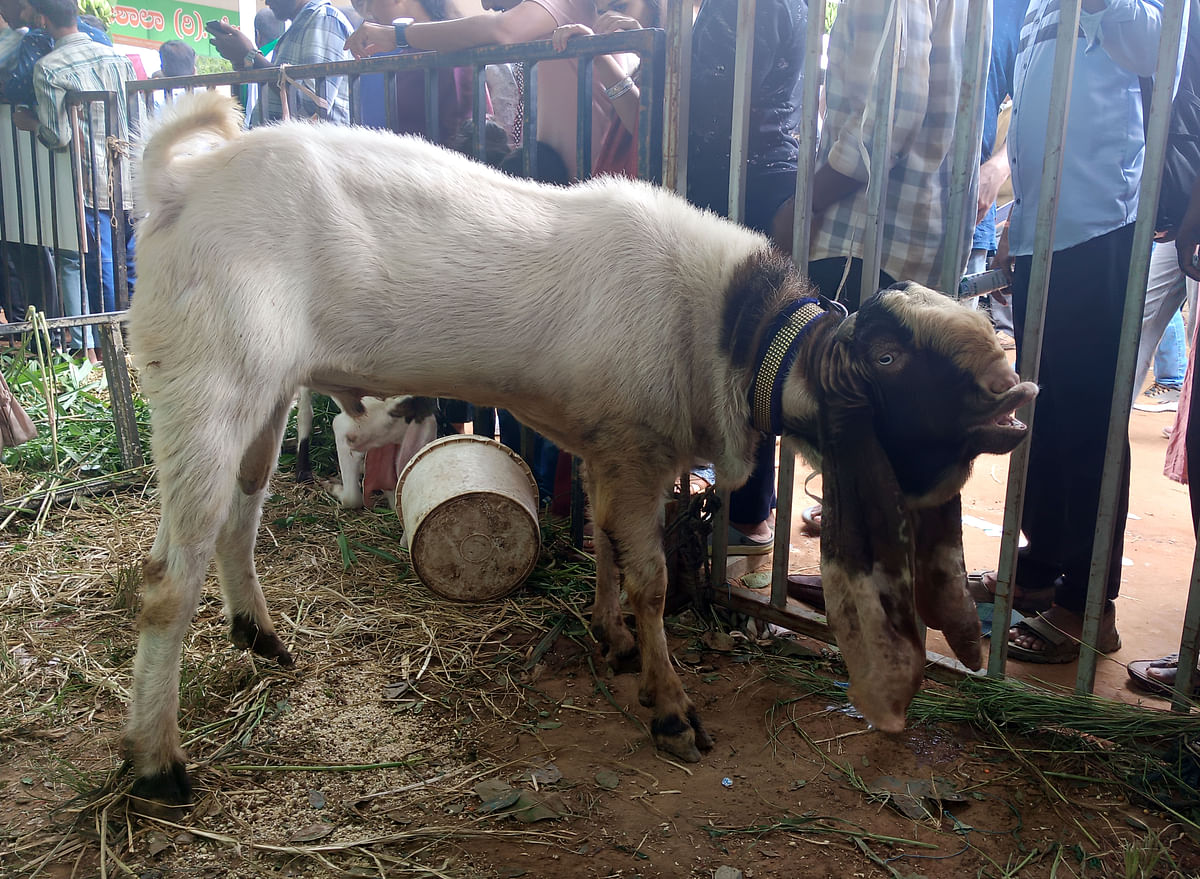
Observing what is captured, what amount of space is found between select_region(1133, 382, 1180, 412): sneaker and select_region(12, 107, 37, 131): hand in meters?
9.14

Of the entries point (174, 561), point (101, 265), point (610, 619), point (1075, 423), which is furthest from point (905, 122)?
point (101, 265)

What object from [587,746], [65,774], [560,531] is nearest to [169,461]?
[65,774]

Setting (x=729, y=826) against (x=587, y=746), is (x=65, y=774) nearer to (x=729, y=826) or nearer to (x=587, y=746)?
(x=587, y=746)

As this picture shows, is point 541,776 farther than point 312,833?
Yes

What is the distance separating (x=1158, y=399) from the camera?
7438mm

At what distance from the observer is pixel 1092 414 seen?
9.83 feet

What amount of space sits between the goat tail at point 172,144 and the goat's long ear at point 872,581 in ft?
6.29

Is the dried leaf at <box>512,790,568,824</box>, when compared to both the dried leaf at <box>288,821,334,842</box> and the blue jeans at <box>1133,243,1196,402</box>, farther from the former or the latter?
the blue jeans at <box>1133,243,1196,402</box>

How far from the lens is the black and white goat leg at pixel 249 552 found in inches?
107

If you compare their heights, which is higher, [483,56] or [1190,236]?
[483,56]

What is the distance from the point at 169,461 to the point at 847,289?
8.61 feet

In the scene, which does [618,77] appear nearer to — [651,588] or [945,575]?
[651,588]

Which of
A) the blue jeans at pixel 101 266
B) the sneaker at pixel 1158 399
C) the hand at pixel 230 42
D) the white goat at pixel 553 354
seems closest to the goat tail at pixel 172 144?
the white goat at pixel 553 354

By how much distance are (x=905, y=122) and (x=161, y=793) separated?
9.99 feet
